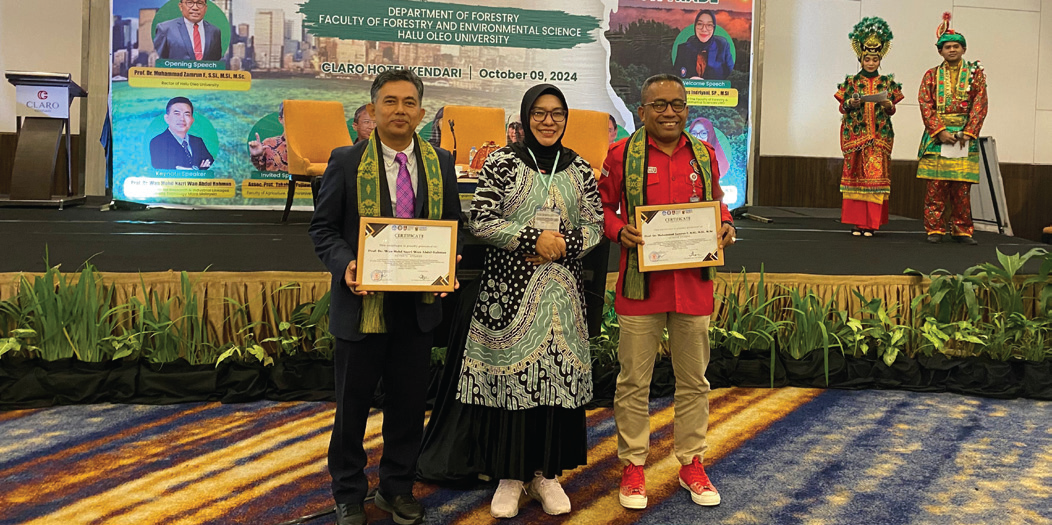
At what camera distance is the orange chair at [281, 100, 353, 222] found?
5.80 m

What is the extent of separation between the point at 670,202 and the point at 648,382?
50cm

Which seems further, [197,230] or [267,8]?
[267,8]

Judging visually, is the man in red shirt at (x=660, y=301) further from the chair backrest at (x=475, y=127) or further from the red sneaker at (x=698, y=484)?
the chair backrest at (x=475, y=127)

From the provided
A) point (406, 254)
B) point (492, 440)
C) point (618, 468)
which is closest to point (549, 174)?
point (406, 254)

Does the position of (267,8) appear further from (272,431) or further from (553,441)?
(553,441)

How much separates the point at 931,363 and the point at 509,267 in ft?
7.26

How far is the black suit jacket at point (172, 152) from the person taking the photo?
6840 millimetres

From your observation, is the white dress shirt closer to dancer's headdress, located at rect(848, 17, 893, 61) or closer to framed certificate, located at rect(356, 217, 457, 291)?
framed certificate, located at rect(356, 217, 457, 291)

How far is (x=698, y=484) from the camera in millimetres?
2240

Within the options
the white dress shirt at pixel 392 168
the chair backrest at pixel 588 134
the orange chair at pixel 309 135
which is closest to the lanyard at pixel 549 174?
the white dress shirt at pixel 392 168

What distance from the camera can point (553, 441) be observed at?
2.18 meters

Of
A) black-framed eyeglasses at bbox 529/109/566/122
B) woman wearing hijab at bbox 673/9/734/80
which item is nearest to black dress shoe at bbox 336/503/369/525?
black-framed eyeglasses at bbox 529/109/566/122

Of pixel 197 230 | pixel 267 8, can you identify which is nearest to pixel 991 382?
pixel 197 230

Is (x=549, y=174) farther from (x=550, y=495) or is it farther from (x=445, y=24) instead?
(x=445, y=24)
